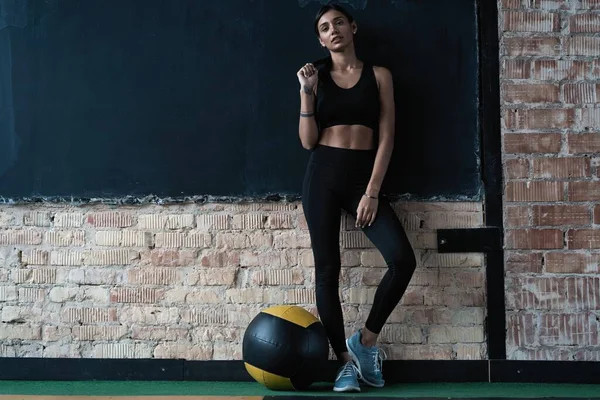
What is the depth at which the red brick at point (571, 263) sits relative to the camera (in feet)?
11.7

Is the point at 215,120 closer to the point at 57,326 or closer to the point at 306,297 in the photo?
the point at 306,297

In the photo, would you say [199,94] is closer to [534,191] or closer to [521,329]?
[534,191]

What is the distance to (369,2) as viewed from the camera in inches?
146

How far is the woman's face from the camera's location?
346 cm

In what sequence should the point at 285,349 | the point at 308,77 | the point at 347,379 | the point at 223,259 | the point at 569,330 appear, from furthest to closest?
1. the point at 223,259
2. the point at 569,330
3. the point at 308,77
4. the point at 347,379
5. the point at 285,349

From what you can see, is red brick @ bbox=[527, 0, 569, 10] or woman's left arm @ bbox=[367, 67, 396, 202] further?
red brick @ bbox=[527, 0, 569, 10]

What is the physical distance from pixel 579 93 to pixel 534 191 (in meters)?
0.56

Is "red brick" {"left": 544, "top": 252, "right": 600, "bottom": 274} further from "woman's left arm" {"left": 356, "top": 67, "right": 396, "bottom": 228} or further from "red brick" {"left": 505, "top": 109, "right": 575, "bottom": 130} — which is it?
"woman's left arm" {"left": 356, "top": 67, "right": 396, "bottom": 228}

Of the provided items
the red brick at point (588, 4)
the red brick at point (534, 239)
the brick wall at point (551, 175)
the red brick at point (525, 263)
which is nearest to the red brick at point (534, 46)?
the brick wall at point (551, 175)

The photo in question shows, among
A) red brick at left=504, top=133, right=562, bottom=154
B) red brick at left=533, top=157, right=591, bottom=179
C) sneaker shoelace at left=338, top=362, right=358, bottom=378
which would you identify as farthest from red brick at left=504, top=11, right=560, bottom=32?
sneaker shoelace at left=338, top=362, right=358, bottom=378

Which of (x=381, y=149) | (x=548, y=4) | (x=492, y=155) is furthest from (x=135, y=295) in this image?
(x=548, y=4)

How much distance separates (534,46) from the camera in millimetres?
3619

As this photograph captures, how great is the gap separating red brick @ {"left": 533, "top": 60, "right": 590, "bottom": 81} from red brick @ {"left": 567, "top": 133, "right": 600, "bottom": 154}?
1.00 feet

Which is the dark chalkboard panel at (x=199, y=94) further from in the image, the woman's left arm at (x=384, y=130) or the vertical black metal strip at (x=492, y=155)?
the woman's left arm at (x=384, y=130)
